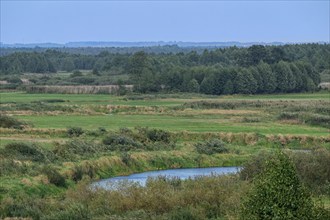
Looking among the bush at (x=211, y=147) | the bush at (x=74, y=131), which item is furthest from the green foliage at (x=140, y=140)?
the bush at (x=74, y=131)

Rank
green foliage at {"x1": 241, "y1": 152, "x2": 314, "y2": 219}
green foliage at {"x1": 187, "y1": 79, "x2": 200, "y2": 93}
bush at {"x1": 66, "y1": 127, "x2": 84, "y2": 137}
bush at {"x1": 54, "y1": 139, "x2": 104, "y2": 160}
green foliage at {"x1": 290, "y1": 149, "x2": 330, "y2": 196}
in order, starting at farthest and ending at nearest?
1. green foliage at {"x1": 187, "y1": 79, "x2": 200, "y2": 93}
2. bush at {"x1": 66, "y1": 127, "x2": 84, "y2": 137}
3. bush at {"x1": 54, "y1": 139, "x2": 104, "y2": 160}
4. green foliage at {"x1": 290, "y1": 149, "x2": 330, "y2": 196}
5. green foliage at {"x1": 241, "y1": 152, "x2": 314, "y2": 219}

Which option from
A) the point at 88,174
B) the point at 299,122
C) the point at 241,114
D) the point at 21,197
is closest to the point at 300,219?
the point at 21,197

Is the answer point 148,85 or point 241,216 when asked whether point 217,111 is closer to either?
point 148,85

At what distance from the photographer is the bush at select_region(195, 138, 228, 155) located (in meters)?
55.6

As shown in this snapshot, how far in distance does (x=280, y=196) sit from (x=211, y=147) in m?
34.4

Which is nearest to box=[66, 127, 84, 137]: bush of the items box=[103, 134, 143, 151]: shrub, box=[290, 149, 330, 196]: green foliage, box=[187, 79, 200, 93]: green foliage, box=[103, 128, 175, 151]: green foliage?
box=[103, 128, 175, 151]: green foliage

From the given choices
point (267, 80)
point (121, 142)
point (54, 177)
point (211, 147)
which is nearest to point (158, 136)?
point (121, 142)

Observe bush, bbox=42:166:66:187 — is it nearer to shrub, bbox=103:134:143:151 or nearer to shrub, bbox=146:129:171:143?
shrub, bbox=103:134:143:151

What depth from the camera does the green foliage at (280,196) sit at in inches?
861

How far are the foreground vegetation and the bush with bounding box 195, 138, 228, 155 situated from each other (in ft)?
0.32

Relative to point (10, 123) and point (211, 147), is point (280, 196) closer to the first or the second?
point (211, 147)

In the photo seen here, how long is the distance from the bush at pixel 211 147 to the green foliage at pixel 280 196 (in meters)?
32.9

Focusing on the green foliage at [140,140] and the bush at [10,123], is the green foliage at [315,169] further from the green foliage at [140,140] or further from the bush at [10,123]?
the bush at [10,123]

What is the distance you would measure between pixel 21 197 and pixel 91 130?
29.5 metres
